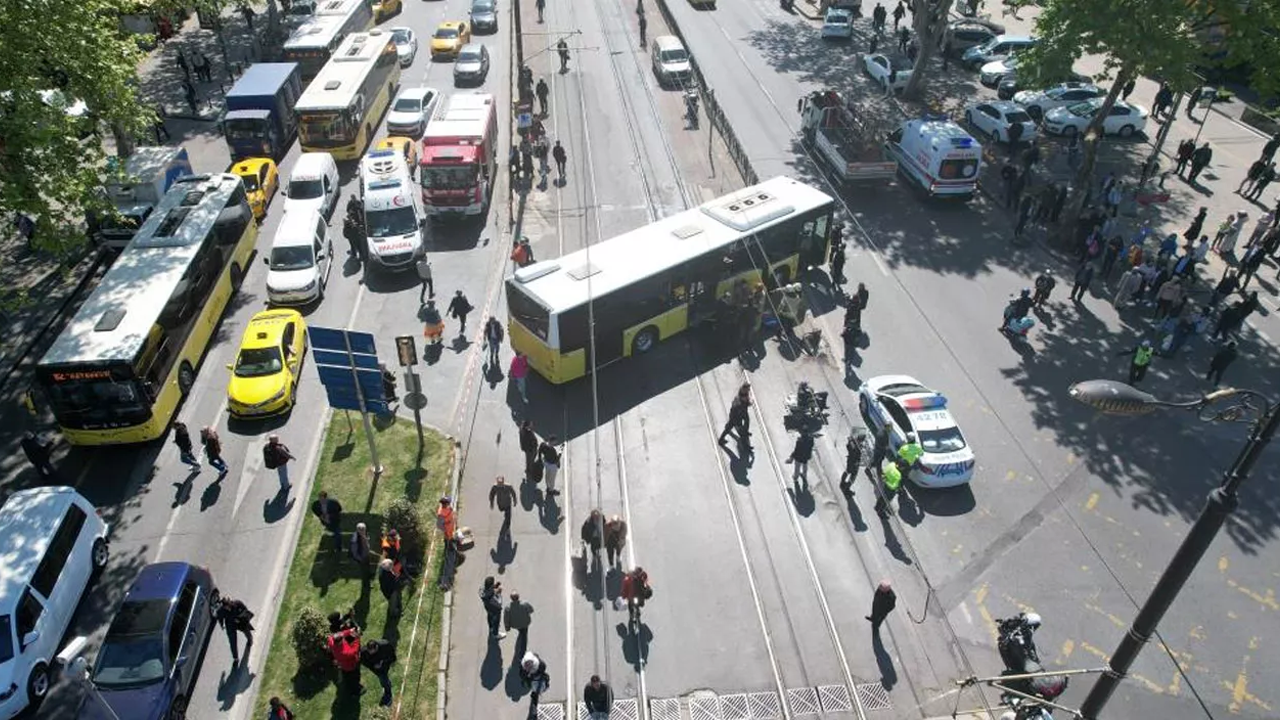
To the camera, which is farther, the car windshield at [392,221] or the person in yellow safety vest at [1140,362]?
the car windshield at [392,221]

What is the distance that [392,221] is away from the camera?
2920cm

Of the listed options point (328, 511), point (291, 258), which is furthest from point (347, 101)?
point (328, 511)

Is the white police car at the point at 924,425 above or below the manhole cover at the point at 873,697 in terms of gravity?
above

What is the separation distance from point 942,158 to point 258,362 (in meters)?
24.9

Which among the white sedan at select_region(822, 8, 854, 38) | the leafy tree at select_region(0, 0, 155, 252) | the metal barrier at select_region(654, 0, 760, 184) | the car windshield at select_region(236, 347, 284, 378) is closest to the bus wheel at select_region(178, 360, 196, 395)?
the car windshield at select_region(236, 347, 284, 378)

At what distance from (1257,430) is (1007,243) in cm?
2490

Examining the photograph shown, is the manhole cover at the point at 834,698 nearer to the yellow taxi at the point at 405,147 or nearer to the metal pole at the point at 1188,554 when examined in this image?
the metal pole at the point at 1188,554

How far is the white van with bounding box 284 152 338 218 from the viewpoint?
Result: 3112cm

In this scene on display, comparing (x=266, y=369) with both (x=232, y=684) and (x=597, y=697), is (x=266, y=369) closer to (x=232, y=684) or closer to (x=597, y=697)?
(x=232, y=684)

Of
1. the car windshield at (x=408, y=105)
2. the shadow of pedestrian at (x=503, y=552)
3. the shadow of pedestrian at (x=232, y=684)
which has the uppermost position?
the car windshield at (x=408, y=105)

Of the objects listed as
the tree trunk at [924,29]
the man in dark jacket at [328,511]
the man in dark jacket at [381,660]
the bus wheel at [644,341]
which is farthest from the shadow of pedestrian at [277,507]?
the tree trunk at [924,29]

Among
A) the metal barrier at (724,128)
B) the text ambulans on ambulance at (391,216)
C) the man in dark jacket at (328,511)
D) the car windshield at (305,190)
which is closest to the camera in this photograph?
the man in dark jacket at (328,511)

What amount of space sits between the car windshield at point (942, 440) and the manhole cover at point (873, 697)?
6258mm

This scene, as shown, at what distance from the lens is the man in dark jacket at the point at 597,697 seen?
14.2 meters
